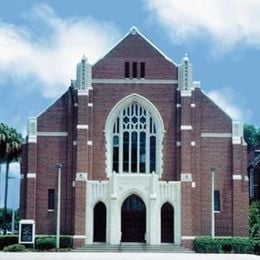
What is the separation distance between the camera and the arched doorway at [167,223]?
5531cm

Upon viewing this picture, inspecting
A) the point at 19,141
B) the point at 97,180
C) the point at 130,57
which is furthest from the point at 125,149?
the point at 19,141

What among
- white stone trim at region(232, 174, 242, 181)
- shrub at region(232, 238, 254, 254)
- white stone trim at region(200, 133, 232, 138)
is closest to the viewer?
shrub at region(232, 238, 254, 254)

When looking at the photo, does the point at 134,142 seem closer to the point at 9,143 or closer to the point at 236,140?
the point at 236,140

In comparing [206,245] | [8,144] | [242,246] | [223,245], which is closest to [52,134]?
[8,144]

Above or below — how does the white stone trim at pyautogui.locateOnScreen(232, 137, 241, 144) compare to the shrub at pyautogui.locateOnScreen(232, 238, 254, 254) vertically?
above

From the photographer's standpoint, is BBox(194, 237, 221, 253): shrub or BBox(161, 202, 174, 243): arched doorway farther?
BBox(161, 202, 174, 243): arched doorway

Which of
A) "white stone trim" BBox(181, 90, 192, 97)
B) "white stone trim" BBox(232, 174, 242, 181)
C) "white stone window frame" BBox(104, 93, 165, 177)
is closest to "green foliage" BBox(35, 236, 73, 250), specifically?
"white stone window frame" BBox(104, 93, 165, 177)

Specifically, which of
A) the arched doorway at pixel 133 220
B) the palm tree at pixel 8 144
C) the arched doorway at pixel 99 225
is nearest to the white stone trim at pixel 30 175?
the arched doorway at pixel 99 225

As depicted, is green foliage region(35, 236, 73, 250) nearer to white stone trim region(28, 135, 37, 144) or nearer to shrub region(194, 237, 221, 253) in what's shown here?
white stone trim region(28, 135, 37, 144)

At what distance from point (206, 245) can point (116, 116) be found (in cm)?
1138

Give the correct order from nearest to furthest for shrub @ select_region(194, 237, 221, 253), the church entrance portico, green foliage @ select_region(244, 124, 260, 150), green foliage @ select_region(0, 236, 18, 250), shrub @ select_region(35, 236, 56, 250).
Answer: shrub @ select_region(194, 237, 221, 253) → shrub @ select_region(35, 236, 56, 250) → the church entrance portico → green foliage @ select_region(0, 236, 18, 250) → green foliage @ select_region(244, 124, 260, 150)

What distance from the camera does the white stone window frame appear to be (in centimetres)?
5603

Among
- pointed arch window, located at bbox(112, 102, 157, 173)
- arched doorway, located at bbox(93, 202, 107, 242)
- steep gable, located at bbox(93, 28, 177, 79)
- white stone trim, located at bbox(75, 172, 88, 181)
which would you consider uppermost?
steep gable, located at bbox(93, 28, 177, 79)

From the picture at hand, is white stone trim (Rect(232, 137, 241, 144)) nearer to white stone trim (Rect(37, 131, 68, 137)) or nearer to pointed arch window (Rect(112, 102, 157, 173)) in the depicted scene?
pointed arch window (Rect(112, 102, 157, 173))
